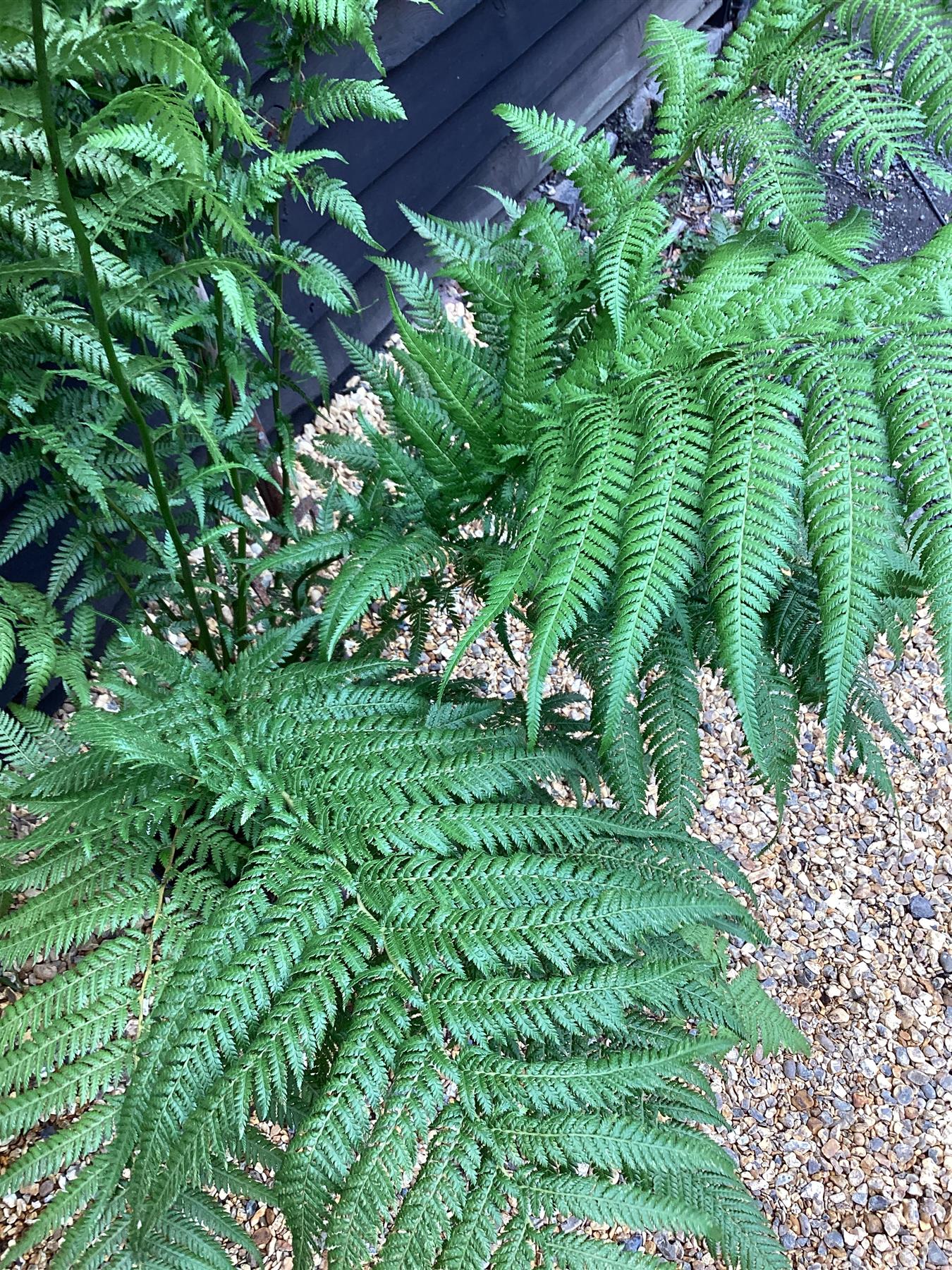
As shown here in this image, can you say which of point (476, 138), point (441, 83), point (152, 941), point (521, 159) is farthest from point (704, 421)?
point (521, 159)

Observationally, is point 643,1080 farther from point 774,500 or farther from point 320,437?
point 320,437

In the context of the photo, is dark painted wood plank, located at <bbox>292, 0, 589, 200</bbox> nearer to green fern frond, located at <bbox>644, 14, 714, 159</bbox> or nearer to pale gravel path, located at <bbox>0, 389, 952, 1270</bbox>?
pale gravel path, located at <bbox>0, 389, 952, 1270</bbox>

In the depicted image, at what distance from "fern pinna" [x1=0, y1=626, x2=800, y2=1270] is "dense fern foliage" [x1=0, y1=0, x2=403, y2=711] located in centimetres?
40

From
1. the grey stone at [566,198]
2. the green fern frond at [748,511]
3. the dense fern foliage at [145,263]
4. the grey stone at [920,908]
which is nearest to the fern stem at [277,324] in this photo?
the dense fern foliage at [145,263]

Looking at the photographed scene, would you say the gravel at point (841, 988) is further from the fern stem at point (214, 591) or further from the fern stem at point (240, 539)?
the fern stem at point (214, 591)

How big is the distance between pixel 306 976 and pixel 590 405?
0.79m

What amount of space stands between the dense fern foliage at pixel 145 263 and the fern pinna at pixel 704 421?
28 cm

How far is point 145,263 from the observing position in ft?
5.57

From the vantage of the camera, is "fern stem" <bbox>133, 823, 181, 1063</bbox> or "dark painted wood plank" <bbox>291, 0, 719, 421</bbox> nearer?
"fern stem" <bbox>133, 823, 181, 1063</bbox>

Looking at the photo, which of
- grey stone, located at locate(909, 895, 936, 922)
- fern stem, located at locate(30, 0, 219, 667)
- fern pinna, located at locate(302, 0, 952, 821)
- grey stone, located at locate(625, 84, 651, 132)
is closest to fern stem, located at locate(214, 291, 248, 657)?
fern stem, located at locate(30, 0, 219, 667)

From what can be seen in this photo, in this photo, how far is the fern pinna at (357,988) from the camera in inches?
37.6

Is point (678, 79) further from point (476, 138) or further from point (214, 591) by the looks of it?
point (476, 138)

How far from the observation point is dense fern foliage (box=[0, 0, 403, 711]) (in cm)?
110

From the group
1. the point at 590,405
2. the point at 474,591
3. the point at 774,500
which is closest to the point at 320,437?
the point at 474,591
